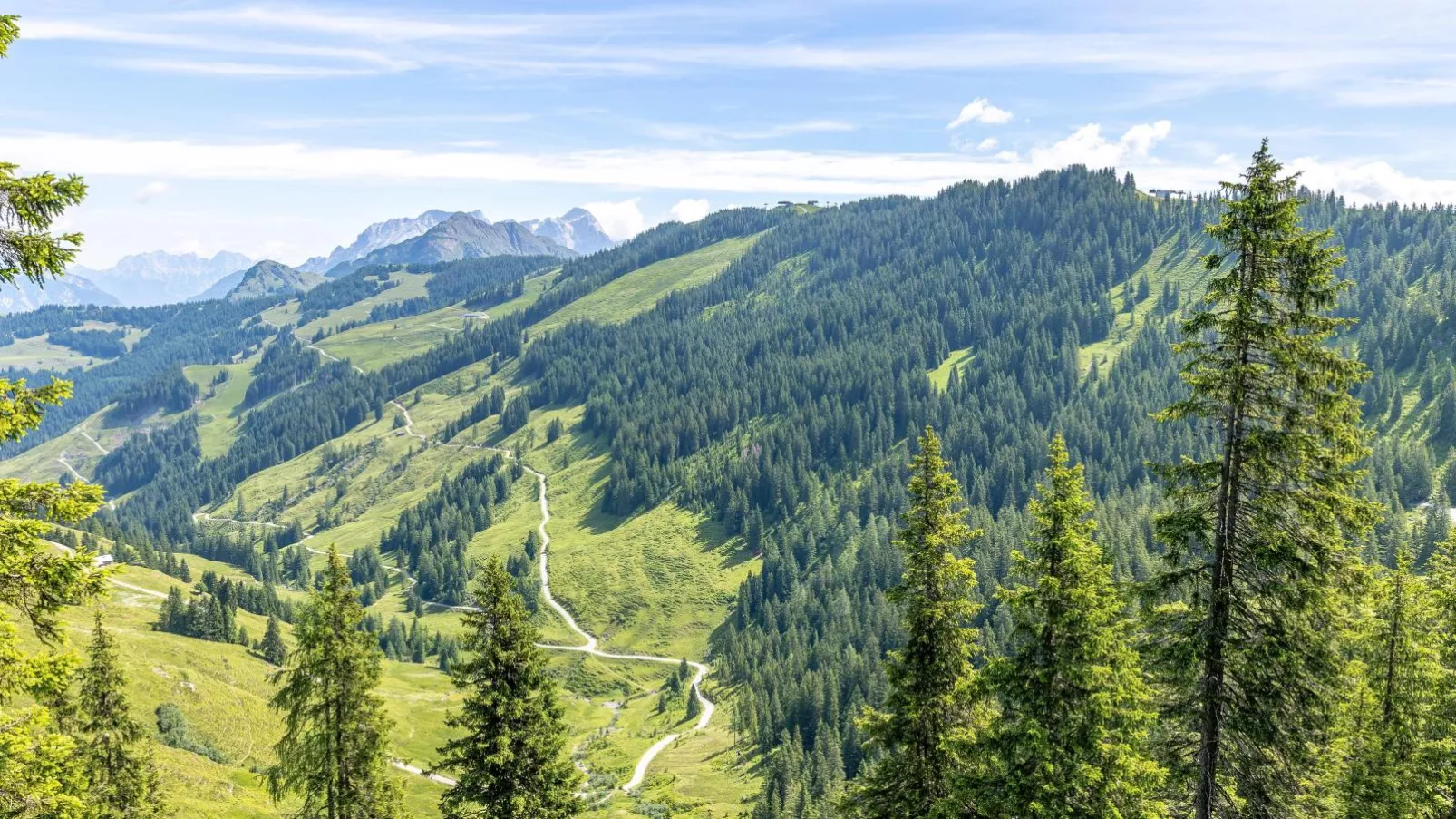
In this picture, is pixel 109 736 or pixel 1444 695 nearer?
pixel 1444 695

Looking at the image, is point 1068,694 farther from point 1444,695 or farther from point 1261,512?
point 1444,695

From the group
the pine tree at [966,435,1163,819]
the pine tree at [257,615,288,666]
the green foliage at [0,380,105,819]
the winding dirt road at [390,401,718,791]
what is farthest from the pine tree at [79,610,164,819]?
the pine tree at [257,615,288,666]

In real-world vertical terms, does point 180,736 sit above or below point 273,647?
above

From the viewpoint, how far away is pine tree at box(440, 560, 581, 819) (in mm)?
25891

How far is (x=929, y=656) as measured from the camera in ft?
76.7

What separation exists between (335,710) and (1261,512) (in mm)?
27363

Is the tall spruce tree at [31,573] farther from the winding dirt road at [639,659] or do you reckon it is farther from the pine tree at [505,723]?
the winding dirt road at [639,659]

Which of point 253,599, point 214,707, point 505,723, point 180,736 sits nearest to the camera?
point 505,723

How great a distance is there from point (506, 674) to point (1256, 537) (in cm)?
2125

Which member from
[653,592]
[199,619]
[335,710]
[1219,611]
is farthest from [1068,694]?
[653,592]

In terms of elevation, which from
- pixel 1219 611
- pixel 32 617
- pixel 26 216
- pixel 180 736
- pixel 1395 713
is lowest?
pixel 180 736

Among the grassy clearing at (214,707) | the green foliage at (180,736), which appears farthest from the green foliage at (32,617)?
the green foliage at (180,736)

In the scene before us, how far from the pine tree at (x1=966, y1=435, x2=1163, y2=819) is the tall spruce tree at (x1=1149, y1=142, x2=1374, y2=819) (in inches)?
42.5

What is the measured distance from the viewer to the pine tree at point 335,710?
26766mm
